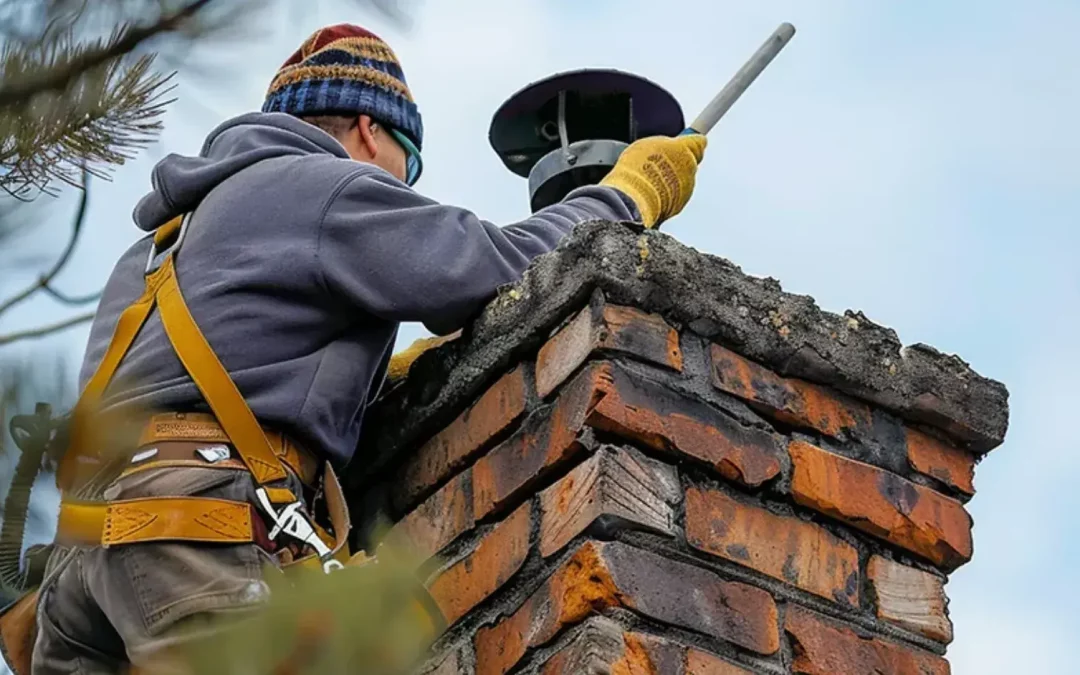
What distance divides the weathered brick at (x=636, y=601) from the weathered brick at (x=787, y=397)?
250 mm

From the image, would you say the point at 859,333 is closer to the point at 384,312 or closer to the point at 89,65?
the point at 384,312

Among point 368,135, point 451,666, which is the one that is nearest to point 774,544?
point 451,666

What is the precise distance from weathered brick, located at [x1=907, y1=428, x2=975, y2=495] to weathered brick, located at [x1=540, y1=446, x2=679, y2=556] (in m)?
0.41

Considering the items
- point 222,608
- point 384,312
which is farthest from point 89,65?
Result: point 384,312

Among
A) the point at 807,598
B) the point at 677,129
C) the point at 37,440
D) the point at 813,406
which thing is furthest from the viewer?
the point at 677,129

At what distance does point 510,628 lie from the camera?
2219 millimetres

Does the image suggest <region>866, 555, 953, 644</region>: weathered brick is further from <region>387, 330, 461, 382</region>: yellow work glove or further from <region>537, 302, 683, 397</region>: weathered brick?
<region>387, 330, 461, 382</region>: yellow work glove

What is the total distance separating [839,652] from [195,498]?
77 cm

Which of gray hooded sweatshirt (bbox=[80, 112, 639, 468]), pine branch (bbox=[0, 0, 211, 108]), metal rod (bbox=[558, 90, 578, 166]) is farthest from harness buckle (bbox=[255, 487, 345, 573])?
metal rod (bbox=[558, 90, 578, 166])

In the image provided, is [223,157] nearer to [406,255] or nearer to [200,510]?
[406,255]

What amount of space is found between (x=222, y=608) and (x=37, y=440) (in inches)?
26.3

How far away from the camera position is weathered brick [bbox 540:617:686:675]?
2047mm

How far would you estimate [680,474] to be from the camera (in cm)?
223

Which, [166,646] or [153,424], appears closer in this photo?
[166,646]
